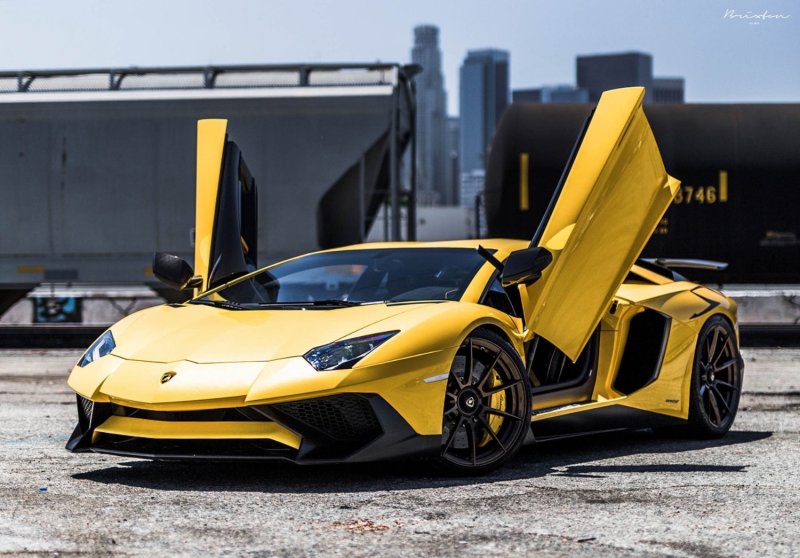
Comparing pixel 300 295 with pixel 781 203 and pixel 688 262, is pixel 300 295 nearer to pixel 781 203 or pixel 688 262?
pixel 688 262

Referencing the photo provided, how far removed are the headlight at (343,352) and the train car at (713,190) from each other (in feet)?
34.5

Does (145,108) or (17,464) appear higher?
(145,108)

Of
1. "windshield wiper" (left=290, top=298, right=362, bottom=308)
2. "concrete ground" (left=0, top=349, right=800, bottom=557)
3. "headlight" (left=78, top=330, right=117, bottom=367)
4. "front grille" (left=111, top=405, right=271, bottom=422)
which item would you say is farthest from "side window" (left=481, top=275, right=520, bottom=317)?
"headlight" (left=78, top=330, right=117, bottom=367)

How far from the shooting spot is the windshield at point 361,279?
5715 millimetres

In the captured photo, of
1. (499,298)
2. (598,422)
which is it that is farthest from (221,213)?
(598,422)

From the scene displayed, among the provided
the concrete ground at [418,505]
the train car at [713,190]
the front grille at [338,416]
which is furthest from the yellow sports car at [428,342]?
the train car at [713,190]

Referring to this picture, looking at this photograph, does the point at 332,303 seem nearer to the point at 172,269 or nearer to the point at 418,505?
the point at 172,269

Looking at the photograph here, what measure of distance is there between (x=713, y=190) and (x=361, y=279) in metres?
10.5

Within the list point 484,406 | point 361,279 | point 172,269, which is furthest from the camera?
point 172,269

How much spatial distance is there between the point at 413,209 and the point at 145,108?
4.02 metres

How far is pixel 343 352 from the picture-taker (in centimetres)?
488

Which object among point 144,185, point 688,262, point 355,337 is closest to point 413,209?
point 144,185

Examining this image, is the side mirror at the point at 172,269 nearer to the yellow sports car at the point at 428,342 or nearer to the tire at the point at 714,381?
the yellow sports car at the point at 428,342

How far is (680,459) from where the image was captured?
5.87m
